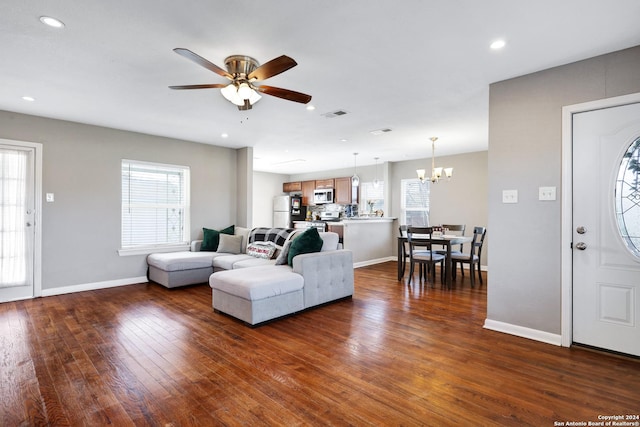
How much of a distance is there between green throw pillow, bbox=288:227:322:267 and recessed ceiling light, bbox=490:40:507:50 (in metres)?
2.62


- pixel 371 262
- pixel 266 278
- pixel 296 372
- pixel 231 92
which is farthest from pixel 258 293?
pixel 371 262

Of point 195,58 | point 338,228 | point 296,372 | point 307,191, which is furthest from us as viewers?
point 307,191

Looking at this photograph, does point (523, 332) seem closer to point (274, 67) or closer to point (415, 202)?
point (274, 67)

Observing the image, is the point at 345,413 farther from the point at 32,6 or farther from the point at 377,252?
the point at 377,252

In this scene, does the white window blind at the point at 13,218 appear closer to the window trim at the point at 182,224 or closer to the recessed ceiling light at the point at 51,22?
the window trim at the point at 182,224

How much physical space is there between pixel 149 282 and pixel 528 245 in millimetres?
5447

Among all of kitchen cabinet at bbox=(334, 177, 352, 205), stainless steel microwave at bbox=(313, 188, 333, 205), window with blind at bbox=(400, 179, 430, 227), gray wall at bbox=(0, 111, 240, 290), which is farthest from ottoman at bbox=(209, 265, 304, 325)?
stainless steel microwave at bbox=(313, 188, 333, 205)

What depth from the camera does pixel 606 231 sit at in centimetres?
262

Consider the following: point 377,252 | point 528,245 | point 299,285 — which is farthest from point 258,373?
point 377,252

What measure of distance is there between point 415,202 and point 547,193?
465 cm

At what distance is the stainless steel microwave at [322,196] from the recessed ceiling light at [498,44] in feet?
21.2

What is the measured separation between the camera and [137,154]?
17.1ft

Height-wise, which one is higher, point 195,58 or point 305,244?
point 195,58

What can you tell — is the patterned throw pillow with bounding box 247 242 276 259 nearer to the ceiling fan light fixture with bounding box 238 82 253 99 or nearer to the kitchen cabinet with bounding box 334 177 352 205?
the ceiling fan light fixture with bounding box 238 82 253 99
